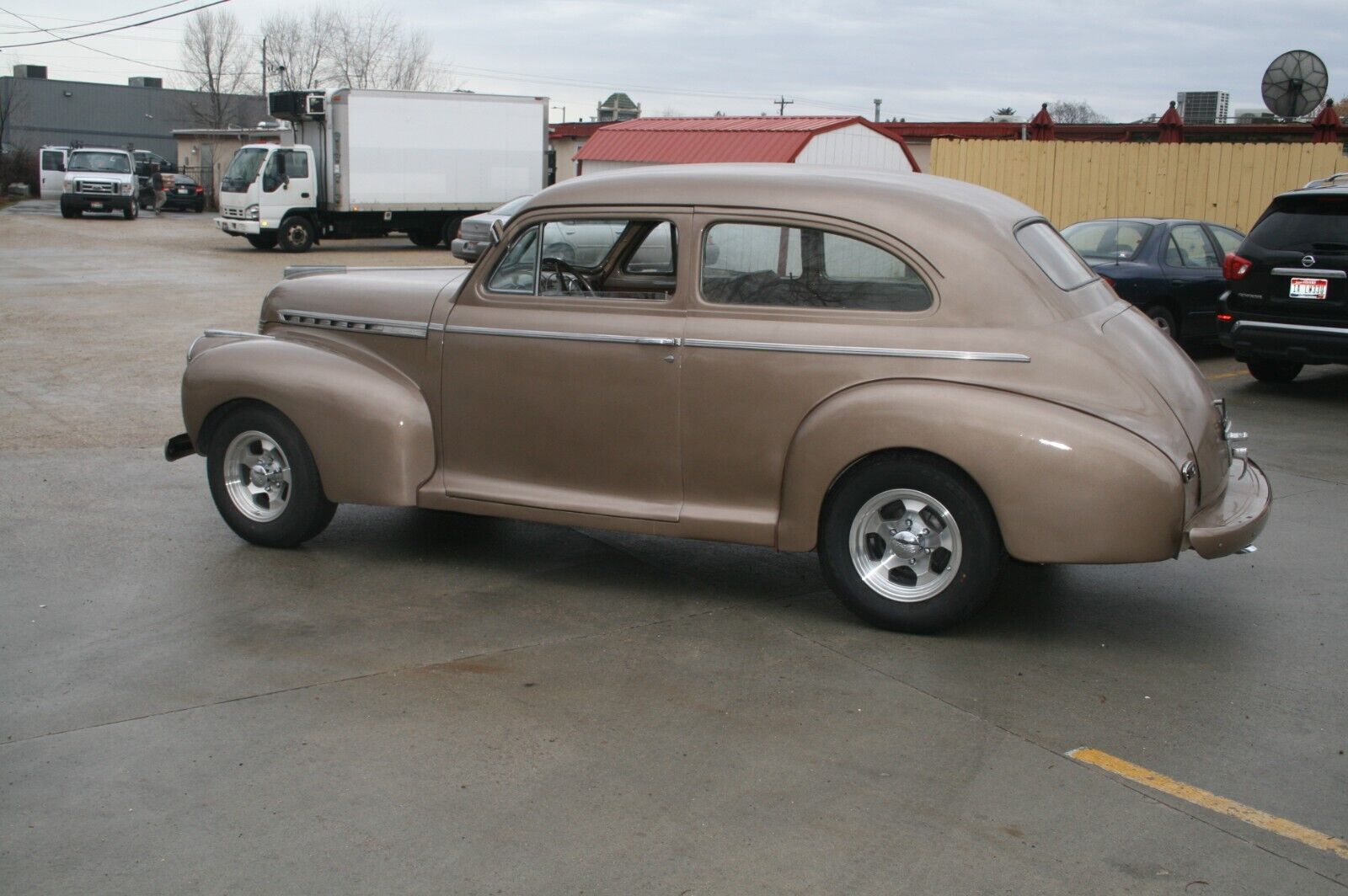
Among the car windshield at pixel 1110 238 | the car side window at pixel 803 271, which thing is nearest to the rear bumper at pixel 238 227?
the car windshield at pixel 1110 238

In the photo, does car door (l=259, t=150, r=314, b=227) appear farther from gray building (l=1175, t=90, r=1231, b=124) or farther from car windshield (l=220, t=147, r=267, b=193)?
gray building (l=1175, t=90, r=1231, b=124)

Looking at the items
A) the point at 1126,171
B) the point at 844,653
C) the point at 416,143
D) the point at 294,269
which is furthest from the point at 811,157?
the point at 844,653

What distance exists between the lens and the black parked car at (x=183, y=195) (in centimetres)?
4878

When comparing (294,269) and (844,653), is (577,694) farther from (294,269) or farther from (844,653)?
(294,269)

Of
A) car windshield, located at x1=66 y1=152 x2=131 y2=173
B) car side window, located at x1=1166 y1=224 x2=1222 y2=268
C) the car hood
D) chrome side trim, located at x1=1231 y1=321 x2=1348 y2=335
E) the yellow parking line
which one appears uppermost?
car windshield, located at x1=66 y1=152 x2=131 y2=173

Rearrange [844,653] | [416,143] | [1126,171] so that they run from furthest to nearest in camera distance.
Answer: [416,143] < [1126,171] < [844,653]

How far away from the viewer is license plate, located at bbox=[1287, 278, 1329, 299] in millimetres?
10781

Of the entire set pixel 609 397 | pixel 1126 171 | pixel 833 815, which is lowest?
pixel 833 815

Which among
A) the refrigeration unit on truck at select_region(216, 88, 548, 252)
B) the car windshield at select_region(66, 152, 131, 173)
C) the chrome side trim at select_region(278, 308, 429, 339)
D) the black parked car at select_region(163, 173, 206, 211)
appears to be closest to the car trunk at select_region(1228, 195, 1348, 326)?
the chrome side trim at select_region(278, 308, 429, 339)

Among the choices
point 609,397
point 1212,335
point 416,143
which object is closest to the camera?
point 609,397

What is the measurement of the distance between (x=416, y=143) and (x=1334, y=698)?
1110 inches

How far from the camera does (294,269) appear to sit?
7.23 m

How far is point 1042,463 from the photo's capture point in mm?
5035

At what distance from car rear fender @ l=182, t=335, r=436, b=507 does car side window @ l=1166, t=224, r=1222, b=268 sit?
974 centimetres
